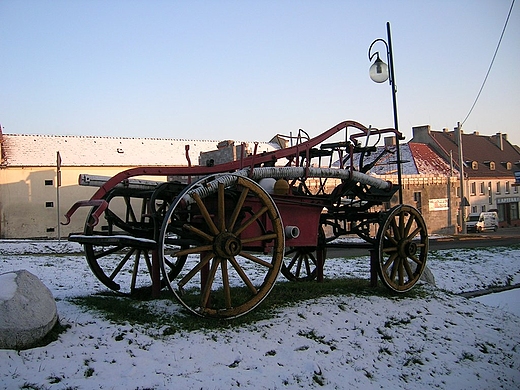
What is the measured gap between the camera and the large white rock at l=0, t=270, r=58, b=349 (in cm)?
532

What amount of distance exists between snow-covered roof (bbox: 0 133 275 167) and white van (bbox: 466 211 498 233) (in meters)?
16.0

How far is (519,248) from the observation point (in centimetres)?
1991

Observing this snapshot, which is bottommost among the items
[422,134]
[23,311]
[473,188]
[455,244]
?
[455,244]

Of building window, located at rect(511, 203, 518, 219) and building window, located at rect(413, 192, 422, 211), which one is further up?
building window, located at rect(413, 192, 422, 211)

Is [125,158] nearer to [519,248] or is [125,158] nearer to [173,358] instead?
[519,248]

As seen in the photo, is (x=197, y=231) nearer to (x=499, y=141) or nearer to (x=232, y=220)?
(x=232, y=220)

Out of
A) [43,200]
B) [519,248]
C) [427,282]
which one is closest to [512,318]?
[427,282]

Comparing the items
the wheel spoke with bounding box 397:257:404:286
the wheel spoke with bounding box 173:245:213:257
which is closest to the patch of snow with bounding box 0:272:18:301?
the wheel spoke with bounding box 173:245:213:257

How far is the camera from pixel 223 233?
22.2 feet

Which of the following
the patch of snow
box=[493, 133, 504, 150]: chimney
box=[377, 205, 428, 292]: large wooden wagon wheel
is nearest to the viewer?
the patch of snow

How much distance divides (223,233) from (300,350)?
5.37 feet

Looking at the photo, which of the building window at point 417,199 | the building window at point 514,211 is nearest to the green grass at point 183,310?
the building window at point 417,199

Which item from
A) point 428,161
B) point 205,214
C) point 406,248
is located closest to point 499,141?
point 428,161

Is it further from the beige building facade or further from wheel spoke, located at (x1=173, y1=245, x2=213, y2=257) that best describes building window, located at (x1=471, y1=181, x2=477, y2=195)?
wheel spoke, located at (x1=173, y1=245, x2=213, y2=257)
